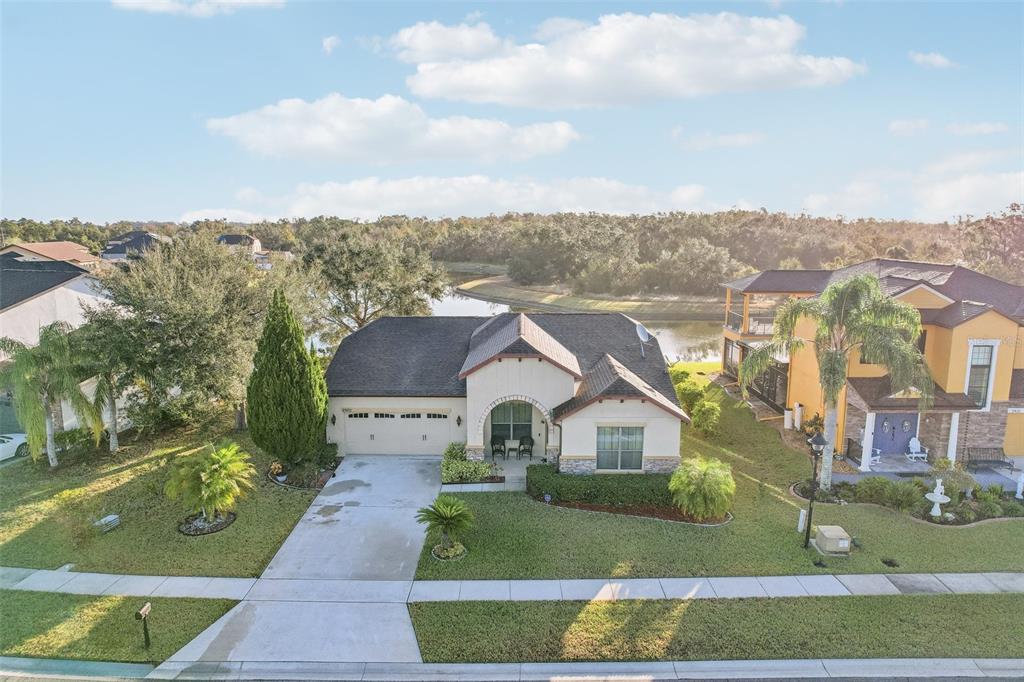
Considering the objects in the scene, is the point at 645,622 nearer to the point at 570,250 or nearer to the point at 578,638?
the point at 578,638

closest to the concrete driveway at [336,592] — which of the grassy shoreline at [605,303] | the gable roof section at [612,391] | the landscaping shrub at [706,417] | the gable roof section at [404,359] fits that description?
the gable roof section at [404,359]

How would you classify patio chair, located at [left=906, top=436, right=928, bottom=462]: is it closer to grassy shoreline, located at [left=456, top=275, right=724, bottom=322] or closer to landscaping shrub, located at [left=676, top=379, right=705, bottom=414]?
landscaping shrub, located at [left=676, top=379, right=705, bottom=414]

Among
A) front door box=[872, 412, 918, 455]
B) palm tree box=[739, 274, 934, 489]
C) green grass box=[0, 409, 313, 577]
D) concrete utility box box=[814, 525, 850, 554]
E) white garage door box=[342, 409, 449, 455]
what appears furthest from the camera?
front door box=[872, 412, 918, 455]

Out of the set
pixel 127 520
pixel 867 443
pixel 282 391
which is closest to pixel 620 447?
pixel 867 443

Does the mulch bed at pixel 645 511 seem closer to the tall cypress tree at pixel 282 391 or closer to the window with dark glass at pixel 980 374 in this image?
the tall cypress tree at pixel 282 391

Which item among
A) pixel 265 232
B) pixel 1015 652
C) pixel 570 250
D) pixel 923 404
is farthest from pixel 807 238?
pixel 265 232

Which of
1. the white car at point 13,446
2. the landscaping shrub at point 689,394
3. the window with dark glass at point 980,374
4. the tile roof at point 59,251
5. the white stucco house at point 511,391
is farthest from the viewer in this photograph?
the tile roof at point 59,251

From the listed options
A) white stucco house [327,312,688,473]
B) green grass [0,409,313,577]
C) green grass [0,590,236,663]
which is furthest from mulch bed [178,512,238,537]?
white stucco house [327,312,688,473]
